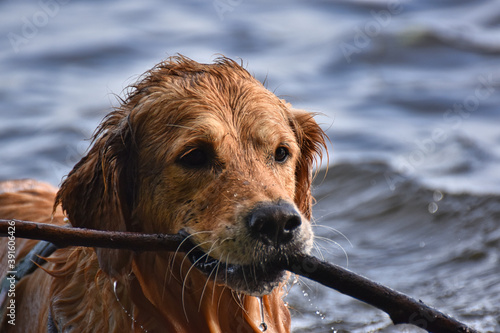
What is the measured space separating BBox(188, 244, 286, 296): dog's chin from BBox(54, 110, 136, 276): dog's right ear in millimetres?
569

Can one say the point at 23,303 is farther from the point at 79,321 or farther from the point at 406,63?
the point at 406,63


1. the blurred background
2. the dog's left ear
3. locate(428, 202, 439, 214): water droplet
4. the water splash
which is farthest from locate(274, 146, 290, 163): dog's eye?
locate(428, 202, 439, 214): water droplet

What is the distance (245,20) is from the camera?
15.4 metres

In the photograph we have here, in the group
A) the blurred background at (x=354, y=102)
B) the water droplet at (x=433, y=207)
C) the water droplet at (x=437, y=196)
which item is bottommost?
the water droplet at (x=433, y=207)

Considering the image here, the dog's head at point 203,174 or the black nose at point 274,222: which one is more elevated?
the dog's head at point 203,174

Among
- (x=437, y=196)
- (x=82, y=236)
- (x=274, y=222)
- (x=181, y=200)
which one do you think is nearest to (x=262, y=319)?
(x=181, y=200)

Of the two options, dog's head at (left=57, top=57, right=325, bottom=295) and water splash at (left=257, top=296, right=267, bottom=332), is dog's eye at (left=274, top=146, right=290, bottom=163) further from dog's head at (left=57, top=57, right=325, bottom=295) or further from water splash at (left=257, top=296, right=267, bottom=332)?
water splash at (left=257, top=296, right=267, bottom=332)

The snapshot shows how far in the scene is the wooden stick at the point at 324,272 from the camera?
3.42 metres

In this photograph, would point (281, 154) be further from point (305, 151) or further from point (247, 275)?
point (247, 275)

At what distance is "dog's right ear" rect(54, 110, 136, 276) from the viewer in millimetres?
4223

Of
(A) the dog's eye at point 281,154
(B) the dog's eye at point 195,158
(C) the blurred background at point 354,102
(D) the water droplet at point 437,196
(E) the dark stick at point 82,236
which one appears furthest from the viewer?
(D) the water droplet at point 437,196

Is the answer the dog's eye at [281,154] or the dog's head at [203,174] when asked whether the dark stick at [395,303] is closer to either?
the dog's head at [203,174]

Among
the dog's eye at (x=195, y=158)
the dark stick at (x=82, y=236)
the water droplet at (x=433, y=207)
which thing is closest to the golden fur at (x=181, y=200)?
the dog's eye at (x=195, y=158)

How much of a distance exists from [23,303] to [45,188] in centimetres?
135
